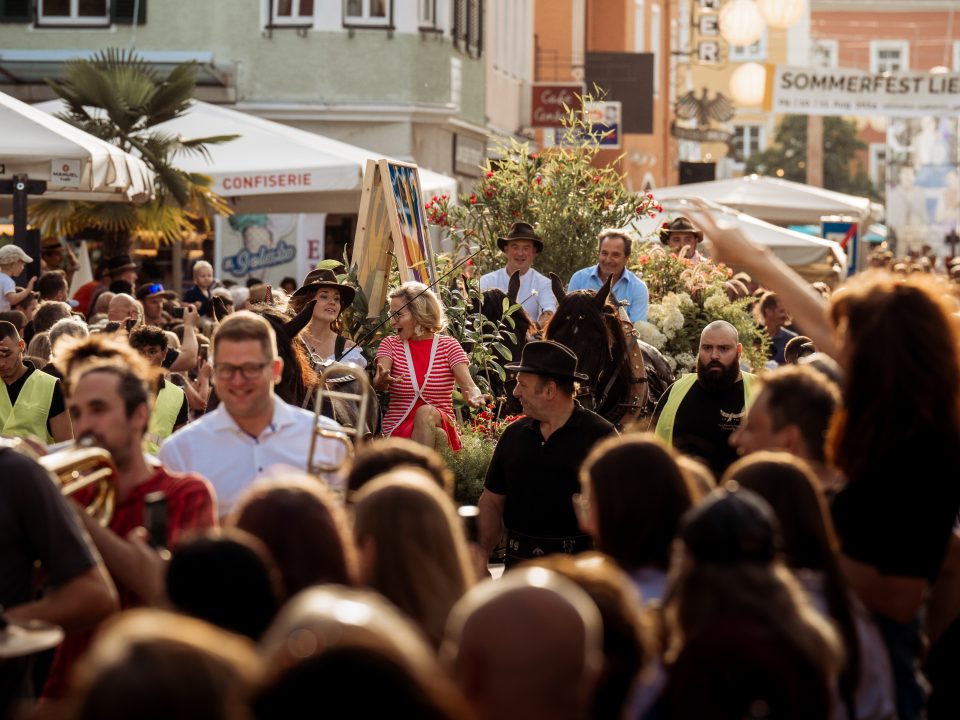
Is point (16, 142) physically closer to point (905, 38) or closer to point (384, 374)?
point (384, 374)

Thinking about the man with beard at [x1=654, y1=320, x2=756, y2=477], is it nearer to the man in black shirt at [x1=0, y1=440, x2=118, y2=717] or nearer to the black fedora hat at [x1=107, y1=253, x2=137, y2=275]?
the man in black shirt at [x1=0, y1=440, x2=118, y2=717]

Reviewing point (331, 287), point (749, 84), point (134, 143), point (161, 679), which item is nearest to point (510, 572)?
point (161, 679)

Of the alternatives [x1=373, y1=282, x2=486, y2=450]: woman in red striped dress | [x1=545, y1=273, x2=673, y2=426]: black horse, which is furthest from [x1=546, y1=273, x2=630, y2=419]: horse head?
[x1=373, y1=282, x2=486, y2=450]: woman in red striped dress

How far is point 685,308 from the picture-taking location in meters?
13.7

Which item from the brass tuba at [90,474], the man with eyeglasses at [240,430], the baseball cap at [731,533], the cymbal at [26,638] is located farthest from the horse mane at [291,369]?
the baseball cap at [731,533]

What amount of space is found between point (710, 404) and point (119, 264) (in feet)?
29.3

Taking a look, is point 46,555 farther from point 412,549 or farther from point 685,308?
point 685,308

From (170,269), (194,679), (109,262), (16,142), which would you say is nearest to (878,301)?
(194,679)

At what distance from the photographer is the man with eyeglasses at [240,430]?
19.4 feet

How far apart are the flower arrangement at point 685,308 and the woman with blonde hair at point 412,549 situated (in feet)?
29.7

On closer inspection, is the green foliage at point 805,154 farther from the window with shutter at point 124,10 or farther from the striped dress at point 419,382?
the striped dress at point 419,382

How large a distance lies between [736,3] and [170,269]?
10.5m

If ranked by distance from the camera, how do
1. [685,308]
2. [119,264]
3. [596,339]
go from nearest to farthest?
[596,339], [685,308], [119,264]

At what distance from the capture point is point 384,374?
414 inches
